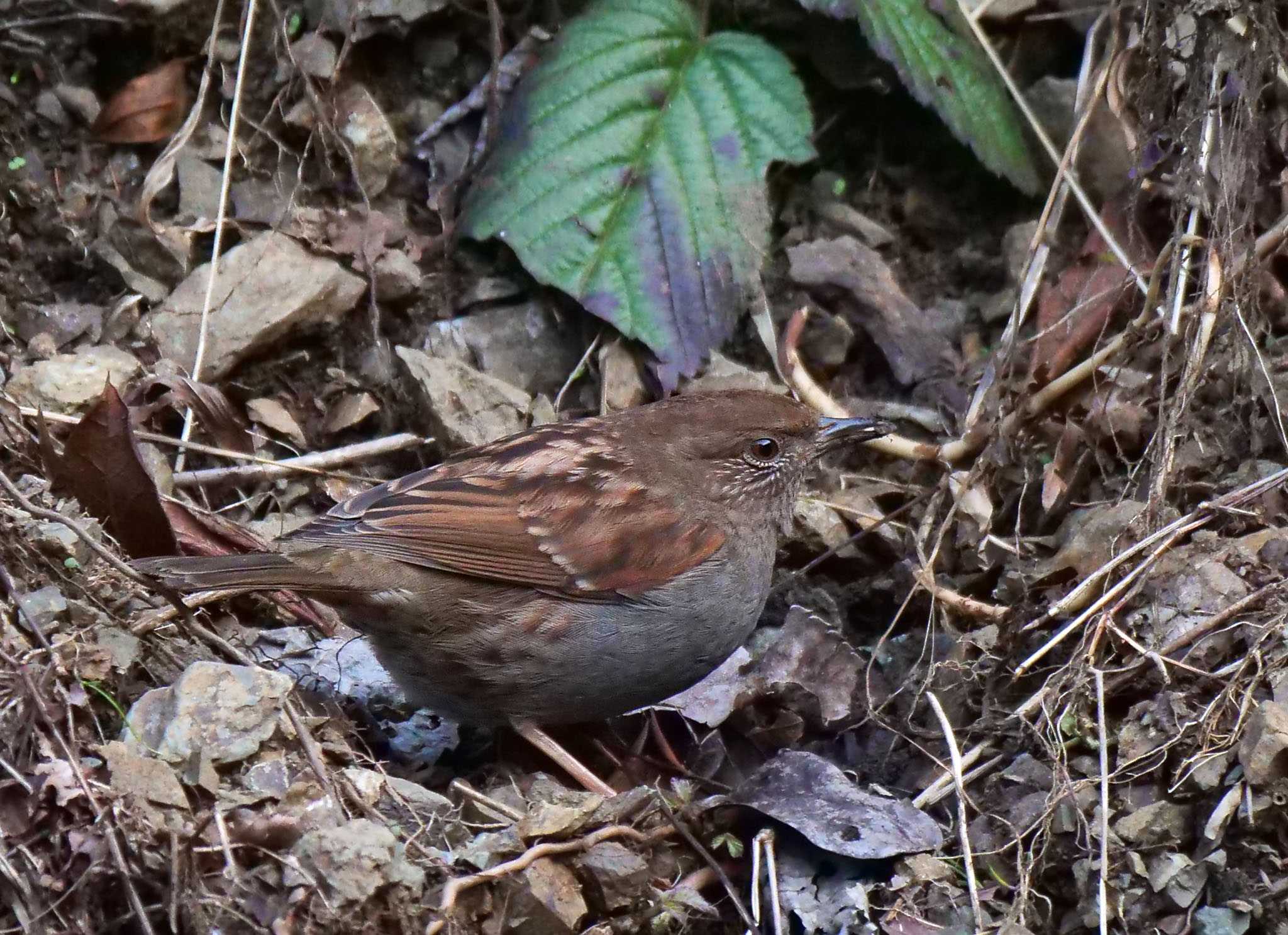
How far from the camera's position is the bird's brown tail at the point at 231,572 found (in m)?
3.78

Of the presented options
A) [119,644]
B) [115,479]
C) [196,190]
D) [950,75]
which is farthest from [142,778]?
[950,75]

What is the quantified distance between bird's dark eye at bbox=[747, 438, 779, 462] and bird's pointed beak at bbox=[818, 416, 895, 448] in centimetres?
15

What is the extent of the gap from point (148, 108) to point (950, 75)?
2.99 metres

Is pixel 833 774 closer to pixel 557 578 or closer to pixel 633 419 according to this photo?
pixel 557 578

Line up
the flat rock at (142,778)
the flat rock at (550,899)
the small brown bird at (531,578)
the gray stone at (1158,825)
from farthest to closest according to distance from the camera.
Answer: the small brown bird at (531,578), the gray stone at (1158,825), the flat rock at (550,899), the flat rock at (142,778)

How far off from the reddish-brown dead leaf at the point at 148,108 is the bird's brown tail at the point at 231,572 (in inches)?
87.2

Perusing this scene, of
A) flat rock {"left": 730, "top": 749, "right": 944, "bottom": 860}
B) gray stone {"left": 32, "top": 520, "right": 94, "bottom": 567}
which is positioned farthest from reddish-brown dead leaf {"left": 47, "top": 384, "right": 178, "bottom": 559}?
flat rock {"left": 730, "top": 749, "right": 944, "bottom": 860}

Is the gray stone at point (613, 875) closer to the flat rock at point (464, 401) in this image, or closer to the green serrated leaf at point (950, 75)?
the flat rock at point (464, 401)

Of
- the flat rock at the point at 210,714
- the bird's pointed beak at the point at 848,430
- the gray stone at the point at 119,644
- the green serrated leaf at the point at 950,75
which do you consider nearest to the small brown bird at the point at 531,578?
the gray stone at the point at 119,644

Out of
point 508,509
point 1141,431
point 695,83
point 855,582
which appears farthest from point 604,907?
point 695,83

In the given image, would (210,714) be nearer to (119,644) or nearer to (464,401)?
(119,644)

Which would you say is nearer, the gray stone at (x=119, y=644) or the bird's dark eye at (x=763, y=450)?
the gray stone at (x=119, y=644)

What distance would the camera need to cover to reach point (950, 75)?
5535mm

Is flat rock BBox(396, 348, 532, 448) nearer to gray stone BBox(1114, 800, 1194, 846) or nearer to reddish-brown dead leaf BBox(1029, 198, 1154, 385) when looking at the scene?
reddish-brown dead leaf BBox(1029, 198, 1154, 385)
